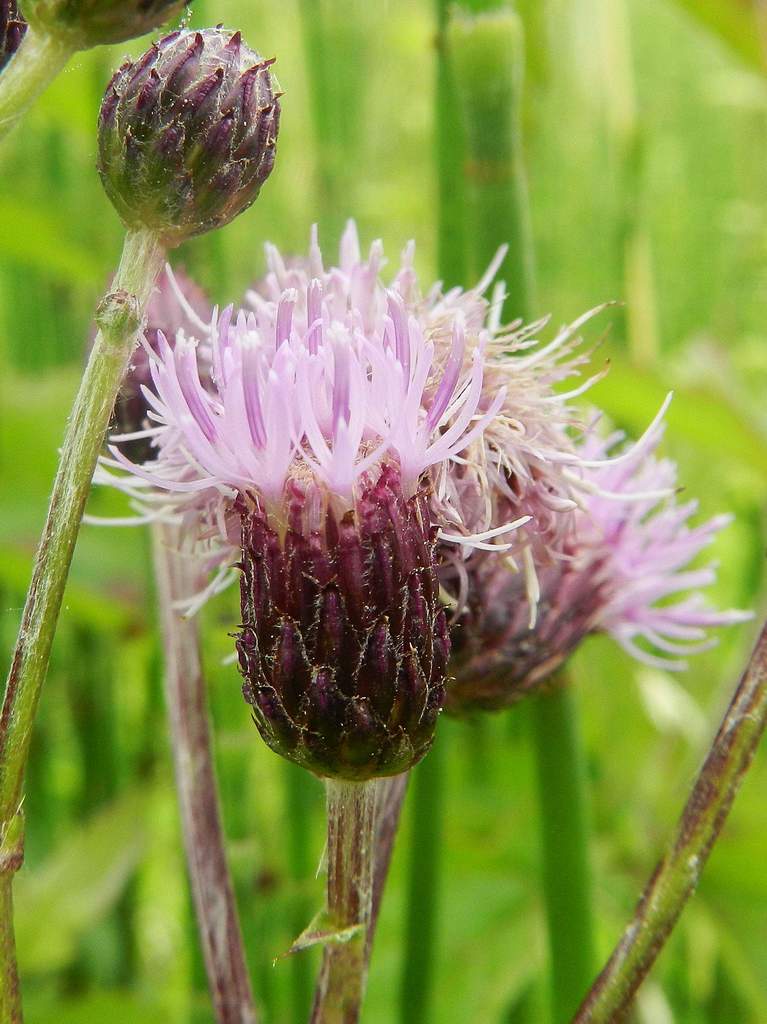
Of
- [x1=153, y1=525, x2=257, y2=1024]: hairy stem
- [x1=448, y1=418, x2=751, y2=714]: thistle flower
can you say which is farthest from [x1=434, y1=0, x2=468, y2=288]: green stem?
[x1=153, y1=525, x2=257, y2=1024]: hairy stem

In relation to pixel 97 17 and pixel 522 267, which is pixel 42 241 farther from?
pixel 97 17

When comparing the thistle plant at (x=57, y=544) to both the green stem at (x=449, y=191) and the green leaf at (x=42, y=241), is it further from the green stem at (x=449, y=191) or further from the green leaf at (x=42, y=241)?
the green leaf at (x=42, y=241)

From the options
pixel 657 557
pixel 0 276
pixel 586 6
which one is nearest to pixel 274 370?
pixel 657 557

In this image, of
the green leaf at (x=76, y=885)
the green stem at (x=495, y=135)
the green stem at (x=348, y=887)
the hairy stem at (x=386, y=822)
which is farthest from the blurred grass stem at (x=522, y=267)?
the green leaf at (x=76, y=885)

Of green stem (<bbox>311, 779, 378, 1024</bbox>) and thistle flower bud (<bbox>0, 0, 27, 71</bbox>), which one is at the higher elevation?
thistle flower bud (<bbox>0, 0, 27, 71</bbox>)

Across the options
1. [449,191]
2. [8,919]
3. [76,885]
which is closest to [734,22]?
[449,191]

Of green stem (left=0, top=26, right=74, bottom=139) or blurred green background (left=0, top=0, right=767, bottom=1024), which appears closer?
green stem (left=0, top=26, right=74, bottom=139)

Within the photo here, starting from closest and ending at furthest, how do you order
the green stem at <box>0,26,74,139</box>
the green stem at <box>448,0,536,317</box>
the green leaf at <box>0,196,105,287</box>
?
the green stem at <box>0,26,74,139</box>, the green stem at <box>448,0,536,317</box>, the green leaf at <box>0,196,105,287</box>

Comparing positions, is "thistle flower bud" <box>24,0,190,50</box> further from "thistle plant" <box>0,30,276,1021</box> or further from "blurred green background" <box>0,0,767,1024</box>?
"blurred green background" <box>0,0,767,1024</box>
